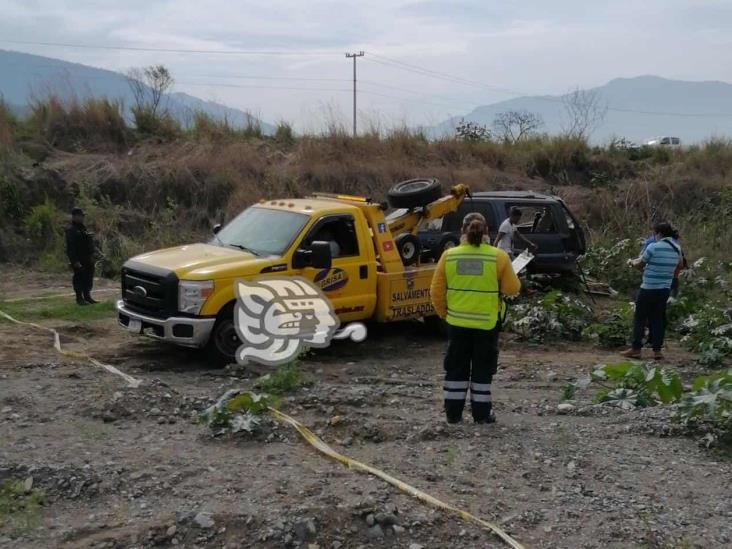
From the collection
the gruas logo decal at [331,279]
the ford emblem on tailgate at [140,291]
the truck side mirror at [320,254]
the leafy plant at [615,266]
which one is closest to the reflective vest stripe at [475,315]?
the truck side mirror at [320,254]

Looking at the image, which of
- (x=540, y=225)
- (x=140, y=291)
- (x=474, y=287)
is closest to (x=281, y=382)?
(x=474, y=287)

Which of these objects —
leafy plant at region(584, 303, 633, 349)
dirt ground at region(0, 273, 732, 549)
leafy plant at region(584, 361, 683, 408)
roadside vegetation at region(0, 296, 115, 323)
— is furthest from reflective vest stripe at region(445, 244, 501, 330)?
roadside vegetation at region(0, 296, 115, 323)

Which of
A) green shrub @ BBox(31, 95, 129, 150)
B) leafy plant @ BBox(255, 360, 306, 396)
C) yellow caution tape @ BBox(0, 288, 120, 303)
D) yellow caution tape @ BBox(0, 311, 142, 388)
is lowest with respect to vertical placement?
yellow caution tape @ BBox(0, 288, 120, 303)

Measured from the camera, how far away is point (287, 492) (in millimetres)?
4875

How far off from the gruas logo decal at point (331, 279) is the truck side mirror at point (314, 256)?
0.35 ft

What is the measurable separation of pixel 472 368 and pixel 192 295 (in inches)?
133

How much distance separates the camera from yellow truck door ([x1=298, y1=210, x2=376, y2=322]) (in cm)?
954

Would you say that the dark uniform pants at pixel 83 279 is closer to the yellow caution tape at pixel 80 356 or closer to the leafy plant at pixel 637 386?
the yellow caution tape at pixel 80 356

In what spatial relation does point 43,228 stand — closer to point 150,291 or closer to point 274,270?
point 150,291

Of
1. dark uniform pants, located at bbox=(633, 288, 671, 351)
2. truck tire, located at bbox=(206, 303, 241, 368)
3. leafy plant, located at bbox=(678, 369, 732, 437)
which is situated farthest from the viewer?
dark uniform pants, located at bbox=(633, 288, 671, 351)

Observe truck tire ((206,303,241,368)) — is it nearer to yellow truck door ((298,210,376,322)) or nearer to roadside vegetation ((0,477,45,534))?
yellow truck door ((298,210,376,322))

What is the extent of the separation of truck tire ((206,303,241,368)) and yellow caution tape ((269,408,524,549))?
7.80ft

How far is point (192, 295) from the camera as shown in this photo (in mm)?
8586

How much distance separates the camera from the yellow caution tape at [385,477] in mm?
4512
